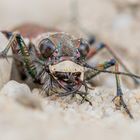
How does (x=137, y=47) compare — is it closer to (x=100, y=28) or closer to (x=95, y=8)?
(x=100, y=28)

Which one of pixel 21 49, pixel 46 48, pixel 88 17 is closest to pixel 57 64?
pixel 46 48

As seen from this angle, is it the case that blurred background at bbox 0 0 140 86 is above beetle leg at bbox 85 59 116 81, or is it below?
above

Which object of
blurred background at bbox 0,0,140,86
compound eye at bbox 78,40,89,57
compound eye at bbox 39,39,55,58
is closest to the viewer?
compound eye at bbox 39,39,55,58

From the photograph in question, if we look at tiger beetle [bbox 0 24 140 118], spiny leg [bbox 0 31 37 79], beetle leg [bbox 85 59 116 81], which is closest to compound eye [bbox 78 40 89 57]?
tiger beetle [bbox 0 24 140 118]

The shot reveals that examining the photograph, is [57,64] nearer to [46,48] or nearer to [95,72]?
[46,48]

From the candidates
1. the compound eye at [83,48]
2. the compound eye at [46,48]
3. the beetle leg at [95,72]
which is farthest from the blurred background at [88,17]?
the compound eye at [46,48]

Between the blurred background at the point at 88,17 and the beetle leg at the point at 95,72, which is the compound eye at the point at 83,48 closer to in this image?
the beetle leg at the point at 95,72

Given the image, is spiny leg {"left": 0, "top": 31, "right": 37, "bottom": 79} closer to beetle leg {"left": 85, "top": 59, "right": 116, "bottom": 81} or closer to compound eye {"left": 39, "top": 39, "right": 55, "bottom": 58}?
compound eye {"left": 39, "top": 39, "right": 55, "bottom": 58}

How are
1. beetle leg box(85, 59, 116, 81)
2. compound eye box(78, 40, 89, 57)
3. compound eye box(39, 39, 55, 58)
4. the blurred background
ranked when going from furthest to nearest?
the blurred background → beetle leg box(85, 59, 116, 81) → compound eye box(78, 40, 89, 57) → compound eye box(39, 39, 55, 58)

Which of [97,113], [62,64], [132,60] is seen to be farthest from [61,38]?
[132,60]
